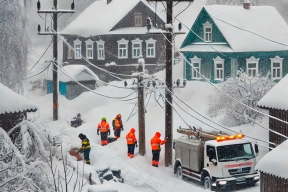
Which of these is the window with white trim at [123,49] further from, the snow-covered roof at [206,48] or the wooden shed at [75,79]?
the snow-covered roof at [206,48]

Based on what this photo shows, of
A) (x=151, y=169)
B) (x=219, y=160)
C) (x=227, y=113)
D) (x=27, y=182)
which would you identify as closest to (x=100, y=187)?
(x=27, y=182)

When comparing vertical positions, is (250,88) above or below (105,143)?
above

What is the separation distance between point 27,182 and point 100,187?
74.7 inches

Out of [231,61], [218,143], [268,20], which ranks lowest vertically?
[218,143]

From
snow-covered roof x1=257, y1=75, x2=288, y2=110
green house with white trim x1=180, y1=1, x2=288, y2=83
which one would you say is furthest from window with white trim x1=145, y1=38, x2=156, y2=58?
snow-covered roof x1=257, y1=75, x2=288, y2=110

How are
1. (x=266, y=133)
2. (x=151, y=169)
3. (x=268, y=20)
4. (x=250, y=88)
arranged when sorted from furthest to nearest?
(x=268, y=20), (x=250, y=88), (x=266, y=133), (x=151, y=169)

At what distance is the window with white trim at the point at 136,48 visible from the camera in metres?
46.9

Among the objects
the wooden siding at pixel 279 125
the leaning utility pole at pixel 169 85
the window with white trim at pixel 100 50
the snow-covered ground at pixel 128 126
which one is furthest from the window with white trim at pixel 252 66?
the leaning utility pole at pixel 169 85

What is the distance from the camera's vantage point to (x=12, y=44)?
23953 millimetres

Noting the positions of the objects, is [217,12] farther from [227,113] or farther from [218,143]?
[218,143]

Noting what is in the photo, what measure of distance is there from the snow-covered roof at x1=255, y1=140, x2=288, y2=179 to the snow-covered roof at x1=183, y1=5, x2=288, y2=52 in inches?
959

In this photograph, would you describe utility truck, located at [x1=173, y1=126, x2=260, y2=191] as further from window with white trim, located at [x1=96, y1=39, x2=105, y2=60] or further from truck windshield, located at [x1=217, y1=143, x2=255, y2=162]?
window with white trim, located at [x1=96, y1=39, x2=105, y2=60]

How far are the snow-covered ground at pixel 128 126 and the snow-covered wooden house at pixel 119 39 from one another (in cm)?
315

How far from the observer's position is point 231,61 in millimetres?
38625
